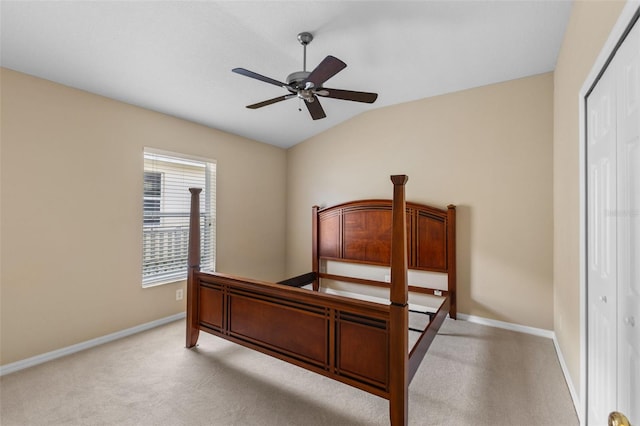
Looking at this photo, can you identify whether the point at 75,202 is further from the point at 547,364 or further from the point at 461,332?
the point at 547,364

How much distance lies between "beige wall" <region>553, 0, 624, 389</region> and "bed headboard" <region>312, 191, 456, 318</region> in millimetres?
1033

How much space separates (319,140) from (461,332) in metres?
3.28

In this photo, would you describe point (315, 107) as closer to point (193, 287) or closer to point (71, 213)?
point (193, 287)

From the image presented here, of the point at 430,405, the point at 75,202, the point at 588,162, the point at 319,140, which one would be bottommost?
the point at 430,405

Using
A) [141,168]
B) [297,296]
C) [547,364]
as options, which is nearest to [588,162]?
[547,364]

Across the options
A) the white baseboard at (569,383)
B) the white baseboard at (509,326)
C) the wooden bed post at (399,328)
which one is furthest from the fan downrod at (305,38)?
the white baseboard at (509,326)

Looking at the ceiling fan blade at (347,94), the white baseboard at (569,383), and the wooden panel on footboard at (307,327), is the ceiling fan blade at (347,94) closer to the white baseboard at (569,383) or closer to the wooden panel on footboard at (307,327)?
the wooden panel on footboard at (307,327)

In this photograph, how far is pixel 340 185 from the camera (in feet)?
14.5

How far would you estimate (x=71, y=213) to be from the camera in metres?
2.66

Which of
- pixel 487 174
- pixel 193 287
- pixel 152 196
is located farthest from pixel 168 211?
pixel 487 174

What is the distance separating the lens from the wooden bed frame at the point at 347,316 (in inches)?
67.7

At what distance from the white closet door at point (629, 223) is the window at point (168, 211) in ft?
12.2

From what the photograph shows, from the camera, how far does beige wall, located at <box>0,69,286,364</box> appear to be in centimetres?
235

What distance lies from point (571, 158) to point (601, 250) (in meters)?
0.94
